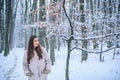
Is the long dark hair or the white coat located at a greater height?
the long dark hair

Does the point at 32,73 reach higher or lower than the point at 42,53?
lower

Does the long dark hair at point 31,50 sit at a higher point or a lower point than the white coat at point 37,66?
higher

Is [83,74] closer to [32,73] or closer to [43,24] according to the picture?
[43,24]

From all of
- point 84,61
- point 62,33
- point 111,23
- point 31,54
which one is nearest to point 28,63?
point 31,54

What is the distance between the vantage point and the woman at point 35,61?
6.90 metres

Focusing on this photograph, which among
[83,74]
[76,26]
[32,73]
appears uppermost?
[76,26]

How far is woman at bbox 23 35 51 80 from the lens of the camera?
6.90 meters

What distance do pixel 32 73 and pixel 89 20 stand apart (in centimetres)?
640

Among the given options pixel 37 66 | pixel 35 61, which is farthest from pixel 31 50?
pixel 37 66

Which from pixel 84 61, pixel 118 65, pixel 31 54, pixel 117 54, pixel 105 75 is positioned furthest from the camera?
pixel 117 54

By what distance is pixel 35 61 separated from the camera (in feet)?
22.9

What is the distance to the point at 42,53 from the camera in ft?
22.9

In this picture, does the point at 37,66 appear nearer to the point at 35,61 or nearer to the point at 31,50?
the point at 35,61

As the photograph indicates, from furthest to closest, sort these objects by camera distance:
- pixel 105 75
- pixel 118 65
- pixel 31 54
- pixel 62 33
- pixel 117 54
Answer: pixel 117 54
pixel 118 65
pixel 105 75
pixel 62 33
pixel 31 54
